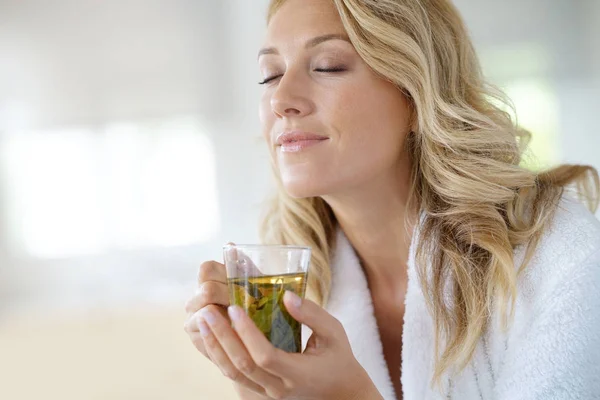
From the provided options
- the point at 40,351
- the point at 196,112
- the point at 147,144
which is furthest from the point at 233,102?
the point at 40,351

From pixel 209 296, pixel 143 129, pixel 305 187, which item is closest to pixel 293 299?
pixel 209 296

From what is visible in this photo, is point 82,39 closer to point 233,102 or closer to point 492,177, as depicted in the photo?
point 233,102

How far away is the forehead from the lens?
1.37m

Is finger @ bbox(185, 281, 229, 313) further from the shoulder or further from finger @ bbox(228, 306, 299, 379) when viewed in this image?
the shoulder

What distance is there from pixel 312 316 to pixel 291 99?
1.91 feet

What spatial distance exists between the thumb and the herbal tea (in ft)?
0.05

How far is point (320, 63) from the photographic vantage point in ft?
4.46

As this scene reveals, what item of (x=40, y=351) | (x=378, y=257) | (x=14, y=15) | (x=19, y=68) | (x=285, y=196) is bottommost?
(x=40, y=351)

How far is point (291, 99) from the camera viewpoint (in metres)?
1.31

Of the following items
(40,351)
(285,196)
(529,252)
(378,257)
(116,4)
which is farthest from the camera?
(116,4)

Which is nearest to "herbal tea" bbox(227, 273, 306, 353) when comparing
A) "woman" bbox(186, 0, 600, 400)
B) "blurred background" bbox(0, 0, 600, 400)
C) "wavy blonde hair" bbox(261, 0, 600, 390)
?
"woman" bbox(186, 0, 600, 400)

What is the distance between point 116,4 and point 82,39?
365mm

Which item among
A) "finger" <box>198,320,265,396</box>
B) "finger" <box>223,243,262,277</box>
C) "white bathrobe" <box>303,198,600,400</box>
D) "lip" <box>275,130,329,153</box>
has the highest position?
"lip" <box>275,130,329,153</box>

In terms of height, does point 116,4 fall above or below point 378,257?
above
